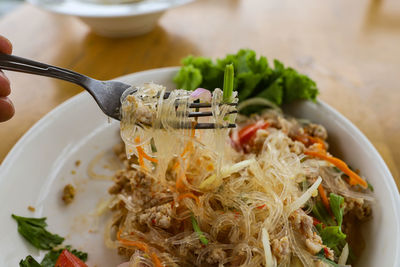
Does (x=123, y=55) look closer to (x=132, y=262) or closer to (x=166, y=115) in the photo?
(x=166, y=115)

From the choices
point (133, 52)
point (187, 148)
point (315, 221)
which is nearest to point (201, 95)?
point (187, 148)

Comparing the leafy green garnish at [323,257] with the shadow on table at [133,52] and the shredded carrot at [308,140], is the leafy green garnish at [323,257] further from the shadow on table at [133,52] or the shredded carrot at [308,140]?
the shadow on table at [133,52]

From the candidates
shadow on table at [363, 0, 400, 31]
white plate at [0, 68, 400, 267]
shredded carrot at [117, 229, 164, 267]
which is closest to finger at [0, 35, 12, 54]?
white plate at [0, 68, 400, 267]

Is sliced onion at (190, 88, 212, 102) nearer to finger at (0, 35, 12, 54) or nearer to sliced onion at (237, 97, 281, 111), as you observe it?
sliced onion at (237, 97, 281, 111)

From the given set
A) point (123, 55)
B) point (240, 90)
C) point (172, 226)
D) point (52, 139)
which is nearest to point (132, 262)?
point (172, 226)

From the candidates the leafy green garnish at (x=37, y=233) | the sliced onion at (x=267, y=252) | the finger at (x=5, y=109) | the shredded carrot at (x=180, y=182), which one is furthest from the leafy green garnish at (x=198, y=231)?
the finger at (x=5, y=109)

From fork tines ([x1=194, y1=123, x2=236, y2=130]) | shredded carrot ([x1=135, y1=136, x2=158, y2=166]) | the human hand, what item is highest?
the human hand
